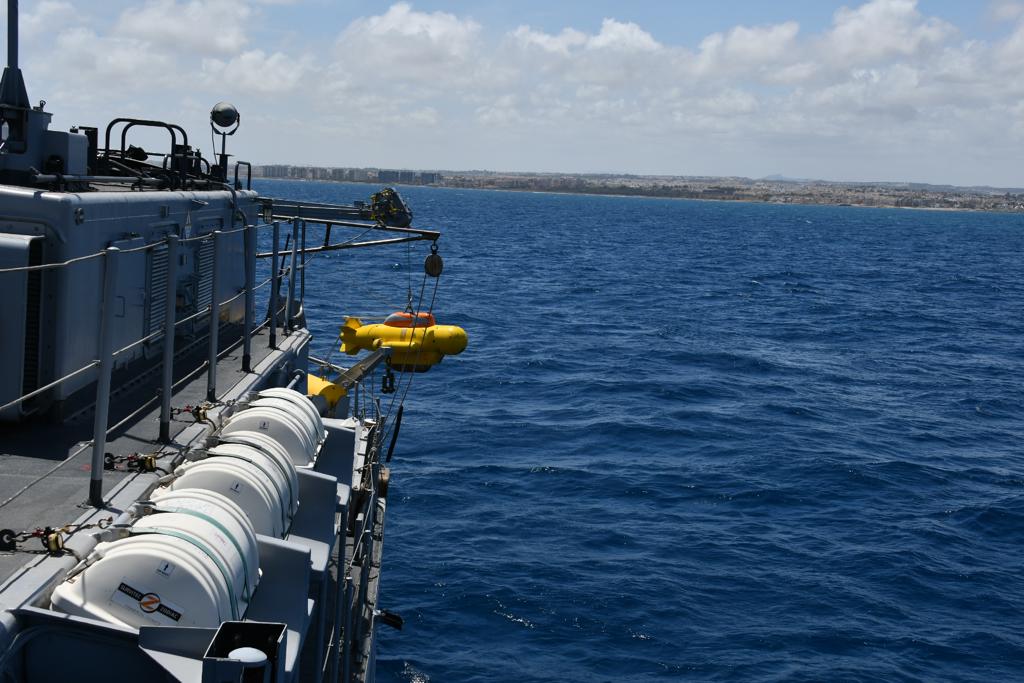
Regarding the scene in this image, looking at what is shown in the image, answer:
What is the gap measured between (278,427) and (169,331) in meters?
1.27

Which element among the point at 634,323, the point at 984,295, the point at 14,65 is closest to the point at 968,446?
the point at 634,323

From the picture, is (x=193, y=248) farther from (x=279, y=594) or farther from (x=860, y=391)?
(x=860, y=391)

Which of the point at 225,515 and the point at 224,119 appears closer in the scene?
the point at 225,515

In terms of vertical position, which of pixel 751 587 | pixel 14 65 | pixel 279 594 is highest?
pixel 14 65

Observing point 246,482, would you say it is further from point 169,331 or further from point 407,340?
point 407,340

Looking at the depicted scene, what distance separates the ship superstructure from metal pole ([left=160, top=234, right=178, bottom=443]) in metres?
0.02

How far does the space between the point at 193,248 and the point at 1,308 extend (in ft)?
15.4

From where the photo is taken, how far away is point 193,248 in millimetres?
14445

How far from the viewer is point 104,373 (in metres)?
6.95

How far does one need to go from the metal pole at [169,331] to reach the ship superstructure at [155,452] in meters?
0.02

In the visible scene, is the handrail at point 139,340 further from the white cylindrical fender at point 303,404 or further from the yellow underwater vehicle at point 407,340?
the yellow underwater vehicle at point 407,340

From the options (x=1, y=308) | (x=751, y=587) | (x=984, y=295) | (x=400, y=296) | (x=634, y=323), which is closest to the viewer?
(x=1, y=308)

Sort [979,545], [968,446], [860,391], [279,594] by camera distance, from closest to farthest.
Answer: [279,594]
[979,545]
[968,446]
[860,391]

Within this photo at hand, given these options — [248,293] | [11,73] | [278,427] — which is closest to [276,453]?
[278,427]
